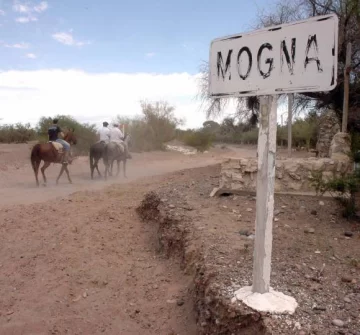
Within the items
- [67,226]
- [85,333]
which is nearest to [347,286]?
[85,333]

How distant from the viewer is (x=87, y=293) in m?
5.19

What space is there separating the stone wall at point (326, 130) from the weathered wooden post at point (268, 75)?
14733 mm

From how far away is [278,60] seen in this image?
3006 mm

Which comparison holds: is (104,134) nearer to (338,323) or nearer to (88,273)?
(88,273)

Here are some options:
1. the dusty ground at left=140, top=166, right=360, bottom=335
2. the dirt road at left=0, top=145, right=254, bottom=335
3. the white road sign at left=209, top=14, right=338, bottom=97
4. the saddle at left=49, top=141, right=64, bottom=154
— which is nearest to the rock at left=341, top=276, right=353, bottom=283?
the dusty ground at left=140, top=166, right=360, bottom=335

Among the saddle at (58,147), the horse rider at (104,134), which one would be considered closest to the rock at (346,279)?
the saddle at (58,147)

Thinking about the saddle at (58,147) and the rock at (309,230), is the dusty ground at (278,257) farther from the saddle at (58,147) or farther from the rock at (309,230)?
the saddle at (58,147)

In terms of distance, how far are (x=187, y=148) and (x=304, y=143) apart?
10.9 meters

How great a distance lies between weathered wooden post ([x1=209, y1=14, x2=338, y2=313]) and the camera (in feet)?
9.21

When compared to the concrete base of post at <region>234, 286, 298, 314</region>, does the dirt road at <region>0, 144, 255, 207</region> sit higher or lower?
lower

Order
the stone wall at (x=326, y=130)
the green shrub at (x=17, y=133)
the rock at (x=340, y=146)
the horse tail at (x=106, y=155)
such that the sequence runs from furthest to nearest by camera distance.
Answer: the green shrub at (x=17, y=133) < the stone wall at (x=326, y=130) < the horse tail at (x=106, y=155) < the rock at (x=340, y=146)

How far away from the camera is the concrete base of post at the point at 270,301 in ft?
10.7

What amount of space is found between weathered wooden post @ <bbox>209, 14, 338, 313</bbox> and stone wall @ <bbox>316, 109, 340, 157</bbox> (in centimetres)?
1473

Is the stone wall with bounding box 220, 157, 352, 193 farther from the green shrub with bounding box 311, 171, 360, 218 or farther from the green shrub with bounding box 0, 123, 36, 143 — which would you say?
the green shrub with bounding box 0, 123, 36, 143
